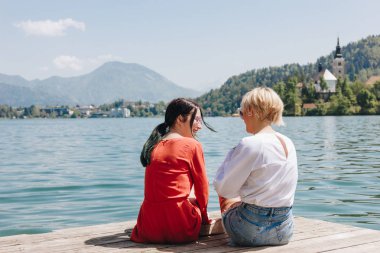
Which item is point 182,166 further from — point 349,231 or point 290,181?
point 349,231

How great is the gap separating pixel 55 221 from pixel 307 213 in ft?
17.0

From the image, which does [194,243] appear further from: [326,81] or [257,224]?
[326,81]

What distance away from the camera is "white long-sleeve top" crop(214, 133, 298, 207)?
4801 mm

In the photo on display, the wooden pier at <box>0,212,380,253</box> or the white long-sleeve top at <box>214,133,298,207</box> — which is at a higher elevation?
the white long-sleeve top at <box>214,133,298,207</box>

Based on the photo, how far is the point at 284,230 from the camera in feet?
17.3

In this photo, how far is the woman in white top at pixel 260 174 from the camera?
480cm

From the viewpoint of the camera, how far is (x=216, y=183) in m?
5.04

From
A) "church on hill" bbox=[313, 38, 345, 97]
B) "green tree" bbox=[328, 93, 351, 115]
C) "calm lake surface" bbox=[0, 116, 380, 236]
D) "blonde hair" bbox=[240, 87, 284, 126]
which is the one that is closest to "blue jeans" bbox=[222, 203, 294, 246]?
"blonde hair" bbox=[240, 87, 284, 126]

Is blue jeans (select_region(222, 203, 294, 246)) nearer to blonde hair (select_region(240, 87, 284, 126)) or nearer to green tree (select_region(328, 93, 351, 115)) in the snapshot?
blonde hair (select_region(240, 87, 284, 126))

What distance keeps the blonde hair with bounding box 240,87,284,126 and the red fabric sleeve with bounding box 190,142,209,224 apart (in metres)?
0.74

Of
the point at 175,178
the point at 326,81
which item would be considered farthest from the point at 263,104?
the point at 326,81

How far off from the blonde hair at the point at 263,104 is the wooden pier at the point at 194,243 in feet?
4.33

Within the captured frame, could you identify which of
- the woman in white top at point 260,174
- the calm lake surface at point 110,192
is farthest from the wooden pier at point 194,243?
the calm lake surface at point 110,192

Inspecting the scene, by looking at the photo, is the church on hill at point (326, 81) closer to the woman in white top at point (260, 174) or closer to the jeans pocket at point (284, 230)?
the jeans pocket at point (284, 230)
